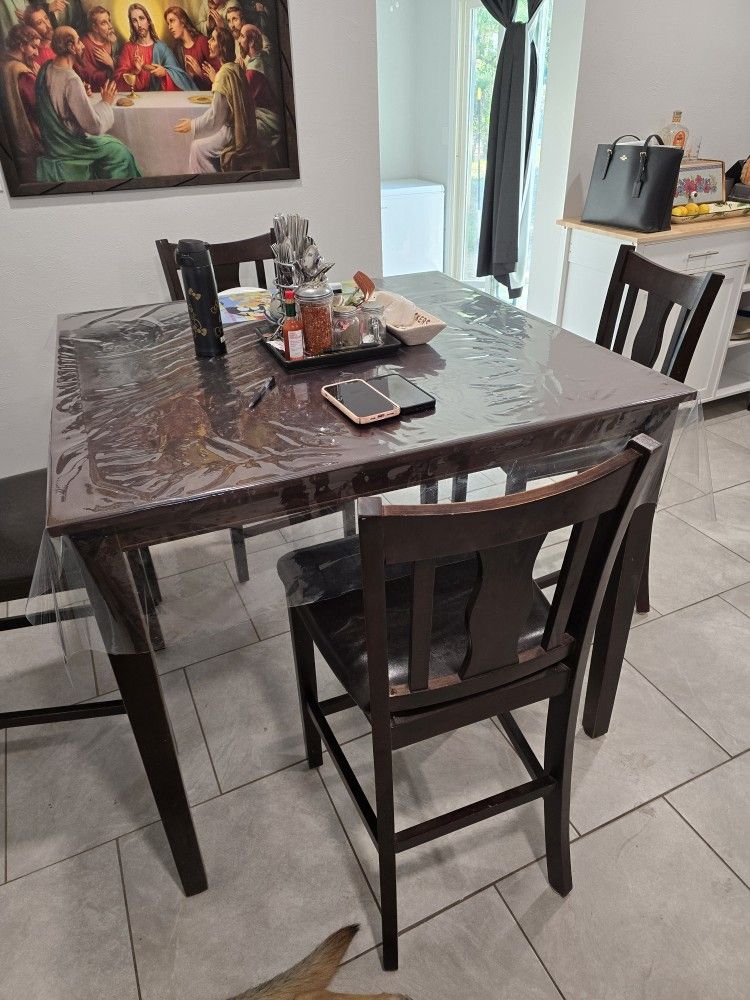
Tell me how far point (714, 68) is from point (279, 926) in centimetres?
379

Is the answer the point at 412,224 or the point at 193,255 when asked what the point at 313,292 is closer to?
the point at 193,255

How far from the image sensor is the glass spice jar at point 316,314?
1.39 meters

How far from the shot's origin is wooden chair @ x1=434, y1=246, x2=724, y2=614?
1.38m

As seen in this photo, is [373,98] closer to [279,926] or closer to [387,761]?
[387,761]

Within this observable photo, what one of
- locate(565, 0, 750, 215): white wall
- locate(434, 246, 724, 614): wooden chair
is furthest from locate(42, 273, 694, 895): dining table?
locate(565, 0, 750, 215): white wall

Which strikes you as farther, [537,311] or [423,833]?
[537,311]

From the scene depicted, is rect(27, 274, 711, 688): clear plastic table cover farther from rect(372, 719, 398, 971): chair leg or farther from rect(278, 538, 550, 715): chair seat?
rect(372, 719, 398, 971): chair leg

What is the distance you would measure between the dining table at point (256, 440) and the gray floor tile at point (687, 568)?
2.06 feet

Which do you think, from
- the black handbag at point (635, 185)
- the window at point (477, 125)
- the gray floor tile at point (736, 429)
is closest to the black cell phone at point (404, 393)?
the black handbag at point (635, 185)

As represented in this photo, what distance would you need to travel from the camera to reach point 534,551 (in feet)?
2.86

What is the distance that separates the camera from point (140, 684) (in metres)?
1.05

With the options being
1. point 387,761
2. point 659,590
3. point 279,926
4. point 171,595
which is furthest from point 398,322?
point 279,926

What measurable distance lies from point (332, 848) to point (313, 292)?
1.16m

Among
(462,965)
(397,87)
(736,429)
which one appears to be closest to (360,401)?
(462,965)
